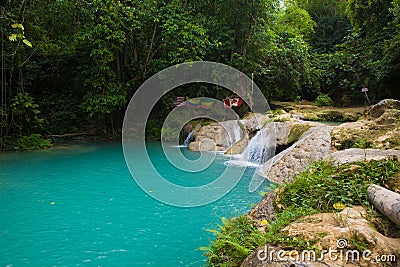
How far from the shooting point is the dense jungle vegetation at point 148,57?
11141mm

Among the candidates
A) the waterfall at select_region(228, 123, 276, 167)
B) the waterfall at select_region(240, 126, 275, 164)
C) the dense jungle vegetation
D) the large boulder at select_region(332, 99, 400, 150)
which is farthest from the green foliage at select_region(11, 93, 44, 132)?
the large boulder at select_region(332, 99, 400, 150)

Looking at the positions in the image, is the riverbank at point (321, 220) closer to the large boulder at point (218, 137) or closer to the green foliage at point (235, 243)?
the green foliage at point (235, 243)

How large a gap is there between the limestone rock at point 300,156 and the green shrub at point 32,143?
8.14 meters

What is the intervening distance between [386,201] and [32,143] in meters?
11.2

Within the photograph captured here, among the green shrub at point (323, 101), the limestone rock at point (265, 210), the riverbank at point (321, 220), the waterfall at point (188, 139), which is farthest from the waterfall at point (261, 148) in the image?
the green shrub at point (323, 101)

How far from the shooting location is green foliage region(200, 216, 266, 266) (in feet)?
7.88

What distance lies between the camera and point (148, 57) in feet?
43.8

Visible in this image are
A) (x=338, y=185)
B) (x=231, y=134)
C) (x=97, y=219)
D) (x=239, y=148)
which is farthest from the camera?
(x=231, y=134)

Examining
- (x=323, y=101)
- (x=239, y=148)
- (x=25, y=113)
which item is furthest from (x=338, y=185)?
(x=323, y=101)

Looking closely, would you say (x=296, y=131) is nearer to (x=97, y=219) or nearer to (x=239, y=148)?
(x=239, y=148)

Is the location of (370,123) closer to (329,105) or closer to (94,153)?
(94,153)

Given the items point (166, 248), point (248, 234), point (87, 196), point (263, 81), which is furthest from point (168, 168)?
point (263, 81)

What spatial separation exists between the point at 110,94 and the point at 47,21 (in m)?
4.23

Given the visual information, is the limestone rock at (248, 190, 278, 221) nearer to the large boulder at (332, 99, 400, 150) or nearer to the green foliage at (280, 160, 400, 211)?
the green foliage at (280, 160, 400, 211)
